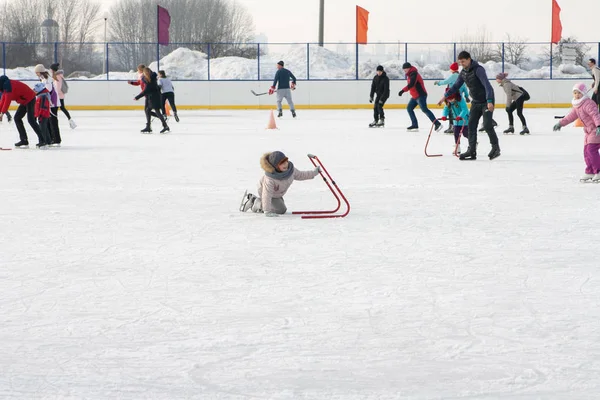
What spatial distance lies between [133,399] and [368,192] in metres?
5.98

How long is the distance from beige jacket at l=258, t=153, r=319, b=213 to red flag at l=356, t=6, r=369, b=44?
80.2 ft

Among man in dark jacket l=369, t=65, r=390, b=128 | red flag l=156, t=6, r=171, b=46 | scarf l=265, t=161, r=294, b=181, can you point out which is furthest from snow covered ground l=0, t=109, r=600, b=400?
red flag l=156, t=6, r=171, b=46

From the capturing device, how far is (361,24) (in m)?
31.8

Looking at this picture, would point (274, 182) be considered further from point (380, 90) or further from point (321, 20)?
point (321, 20)

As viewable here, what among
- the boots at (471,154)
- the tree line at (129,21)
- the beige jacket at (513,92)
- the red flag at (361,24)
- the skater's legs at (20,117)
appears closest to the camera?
the boots at (471,154)

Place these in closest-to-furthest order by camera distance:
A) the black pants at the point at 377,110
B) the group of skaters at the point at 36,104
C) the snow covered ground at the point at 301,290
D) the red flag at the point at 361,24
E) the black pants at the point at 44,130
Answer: the snow covered ground at the point at 301,290 < the group of skaters at the point at 36,104 < the black pants at the point at 44,130 < the black pants at the point at 377,110 < the red flag at the point at 361,24

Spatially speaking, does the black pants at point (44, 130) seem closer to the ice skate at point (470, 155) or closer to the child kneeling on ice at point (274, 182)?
the ice skate at point (470, 155)

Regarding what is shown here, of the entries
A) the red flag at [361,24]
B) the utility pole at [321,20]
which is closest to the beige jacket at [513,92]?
the red flag at [361,24]

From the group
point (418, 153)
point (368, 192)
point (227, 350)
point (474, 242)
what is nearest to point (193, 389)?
point (227, 350)

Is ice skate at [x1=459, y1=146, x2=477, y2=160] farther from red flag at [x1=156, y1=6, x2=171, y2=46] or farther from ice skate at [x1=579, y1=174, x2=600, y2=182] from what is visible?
red flag at [x1=156, y1=6, x2=171, y2=46]

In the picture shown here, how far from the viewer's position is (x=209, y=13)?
64.3 meters

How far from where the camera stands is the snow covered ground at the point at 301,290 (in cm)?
334

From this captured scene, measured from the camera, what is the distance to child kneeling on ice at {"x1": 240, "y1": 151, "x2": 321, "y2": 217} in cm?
702

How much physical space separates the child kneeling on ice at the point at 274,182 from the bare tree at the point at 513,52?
2644cm
